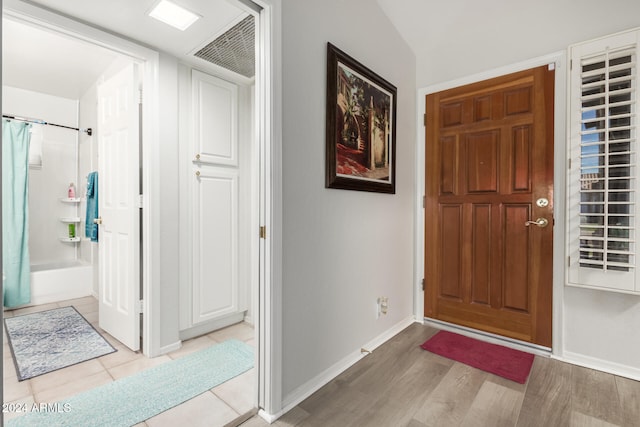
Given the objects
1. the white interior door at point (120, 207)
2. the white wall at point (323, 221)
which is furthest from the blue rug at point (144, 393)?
the white wall at point (323, 221)

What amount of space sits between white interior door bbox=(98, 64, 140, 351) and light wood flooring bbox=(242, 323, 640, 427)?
1.40 metres

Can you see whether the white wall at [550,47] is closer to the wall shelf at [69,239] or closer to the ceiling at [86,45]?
the ceiling at [86,45]

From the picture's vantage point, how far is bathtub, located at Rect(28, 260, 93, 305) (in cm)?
357

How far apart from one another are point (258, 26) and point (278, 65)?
0.78ft

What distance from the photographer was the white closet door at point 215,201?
2645 millimetres

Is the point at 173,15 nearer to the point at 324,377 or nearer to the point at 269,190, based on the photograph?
the point at 269,190

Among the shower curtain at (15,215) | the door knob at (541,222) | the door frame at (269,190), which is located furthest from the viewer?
the shower curtain at (15,215)

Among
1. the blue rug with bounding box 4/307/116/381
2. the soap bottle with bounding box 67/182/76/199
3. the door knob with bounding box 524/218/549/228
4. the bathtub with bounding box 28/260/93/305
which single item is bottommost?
the blue rug with bounding box 4/307/116/381

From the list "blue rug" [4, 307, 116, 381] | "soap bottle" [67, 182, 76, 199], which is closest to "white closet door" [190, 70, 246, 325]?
"blue rug" [4, 307, 116, 381]

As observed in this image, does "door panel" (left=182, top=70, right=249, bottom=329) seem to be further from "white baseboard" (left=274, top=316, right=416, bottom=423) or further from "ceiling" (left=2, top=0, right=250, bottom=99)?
"white baseboard" (left=274, top=316, right=416, bottom=423)

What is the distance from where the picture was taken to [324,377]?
202cm

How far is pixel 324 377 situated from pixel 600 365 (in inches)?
73.7

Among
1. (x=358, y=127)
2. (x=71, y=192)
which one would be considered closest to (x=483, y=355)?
(x=358, y=127)

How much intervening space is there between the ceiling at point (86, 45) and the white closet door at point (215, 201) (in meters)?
0.34
